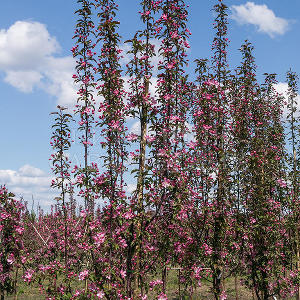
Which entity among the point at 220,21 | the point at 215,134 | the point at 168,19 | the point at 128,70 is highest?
the point at 220,21

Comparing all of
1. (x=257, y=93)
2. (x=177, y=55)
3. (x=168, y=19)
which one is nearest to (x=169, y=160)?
(x=177, y=55)

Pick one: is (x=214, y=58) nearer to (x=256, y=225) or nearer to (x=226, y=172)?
(x=226, y=172)

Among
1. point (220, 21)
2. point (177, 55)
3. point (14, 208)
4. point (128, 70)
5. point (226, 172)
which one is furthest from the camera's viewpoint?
point (14, 208)

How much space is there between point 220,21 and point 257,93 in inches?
119

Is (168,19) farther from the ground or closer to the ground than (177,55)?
farther from the ground

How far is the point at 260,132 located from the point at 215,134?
3.48 metres

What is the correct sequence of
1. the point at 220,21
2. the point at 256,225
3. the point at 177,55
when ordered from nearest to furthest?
the point at 177,55
the point at 256,225
the point at 220,21

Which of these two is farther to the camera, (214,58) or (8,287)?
(8,287)

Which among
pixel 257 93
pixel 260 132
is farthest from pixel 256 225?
pixel 257 93

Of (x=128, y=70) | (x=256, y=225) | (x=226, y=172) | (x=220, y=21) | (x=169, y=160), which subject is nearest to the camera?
(x=169, y=160)

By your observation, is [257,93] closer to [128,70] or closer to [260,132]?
[260,132]

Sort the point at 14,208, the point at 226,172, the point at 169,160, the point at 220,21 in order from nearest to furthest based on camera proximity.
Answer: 1. the point at 169,160
2. the point at 226,172
3. the point at 220,21
4. the point at 14,208

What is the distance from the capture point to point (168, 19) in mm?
7953

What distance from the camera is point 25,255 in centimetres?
1178
